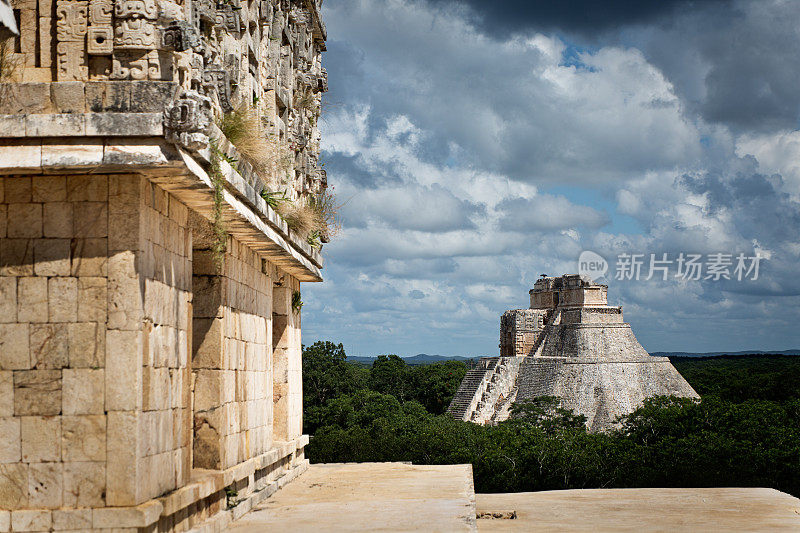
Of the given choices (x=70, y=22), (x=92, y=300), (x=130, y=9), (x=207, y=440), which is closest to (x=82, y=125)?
(x=70, y=22)

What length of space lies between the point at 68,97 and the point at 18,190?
2.56ft

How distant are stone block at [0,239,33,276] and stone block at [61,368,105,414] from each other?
776 millimetres

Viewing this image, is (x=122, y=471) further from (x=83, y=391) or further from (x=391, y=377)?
(x=391, y=377)

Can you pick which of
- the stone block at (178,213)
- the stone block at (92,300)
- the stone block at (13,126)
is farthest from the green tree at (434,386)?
the stone block at (13,126)

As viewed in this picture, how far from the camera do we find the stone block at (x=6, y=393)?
6289mm

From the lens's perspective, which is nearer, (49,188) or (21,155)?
(21,155)

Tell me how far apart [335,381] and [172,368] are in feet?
145

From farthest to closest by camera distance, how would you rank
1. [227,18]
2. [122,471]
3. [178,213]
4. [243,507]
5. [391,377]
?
[391,377]
[243,507]
[227,18]
[178,213]
[122,471]

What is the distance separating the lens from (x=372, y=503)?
9367 mm

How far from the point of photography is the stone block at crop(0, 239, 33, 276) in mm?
6395

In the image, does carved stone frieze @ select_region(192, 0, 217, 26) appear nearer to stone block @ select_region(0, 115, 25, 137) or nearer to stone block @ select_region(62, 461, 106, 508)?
stone block @ select_region(0, 115, 25, 137)

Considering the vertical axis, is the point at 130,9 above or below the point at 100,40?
above

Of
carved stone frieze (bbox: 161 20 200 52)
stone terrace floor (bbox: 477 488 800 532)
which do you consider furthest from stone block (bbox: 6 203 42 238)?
stone terrace floor (bbox: 477 488 800 532)

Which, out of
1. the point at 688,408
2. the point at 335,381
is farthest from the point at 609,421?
the point at 688,408
